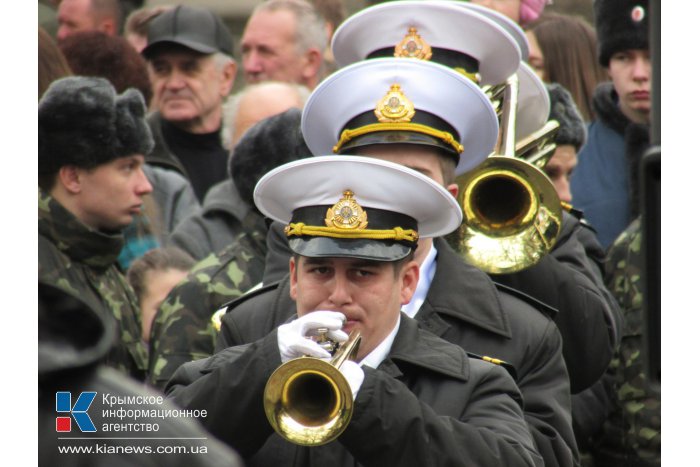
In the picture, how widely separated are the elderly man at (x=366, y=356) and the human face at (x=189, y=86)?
11.0 feet

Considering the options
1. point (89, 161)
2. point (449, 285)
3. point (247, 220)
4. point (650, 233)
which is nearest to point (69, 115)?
point (89, 161)

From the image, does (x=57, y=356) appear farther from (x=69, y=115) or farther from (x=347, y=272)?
(x=69, y=115)

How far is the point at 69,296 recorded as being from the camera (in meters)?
2.17

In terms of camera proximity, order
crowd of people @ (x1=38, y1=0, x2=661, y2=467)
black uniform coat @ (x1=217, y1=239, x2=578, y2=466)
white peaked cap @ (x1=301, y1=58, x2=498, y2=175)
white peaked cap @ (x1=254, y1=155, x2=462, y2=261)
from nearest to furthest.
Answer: crowd of people @ (x1=38, y1=0, x2=661, y2=467) < white peaked cap @ (x1=254, y1=155, x2=462, y2=261) < black uniform coat @ (x1=217, y1=239, x2=578, y2=466) < white peaked cap @ (x1=301, y1=58, x2=498, y2=175)

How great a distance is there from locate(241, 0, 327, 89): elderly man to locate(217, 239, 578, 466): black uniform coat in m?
3.07

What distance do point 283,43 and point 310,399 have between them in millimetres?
4189

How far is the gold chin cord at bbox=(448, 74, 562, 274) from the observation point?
216 inches

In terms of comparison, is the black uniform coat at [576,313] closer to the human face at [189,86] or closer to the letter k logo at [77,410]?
the human face at [189,86]

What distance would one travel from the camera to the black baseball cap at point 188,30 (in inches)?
303

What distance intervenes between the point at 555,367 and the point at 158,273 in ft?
7.38

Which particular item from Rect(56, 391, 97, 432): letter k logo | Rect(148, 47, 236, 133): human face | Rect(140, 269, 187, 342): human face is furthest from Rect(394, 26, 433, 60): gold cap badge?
Rect(56, 391, 97, 432): letter k logo

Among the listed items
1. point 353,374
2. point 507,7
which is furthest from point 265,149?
point 353,374

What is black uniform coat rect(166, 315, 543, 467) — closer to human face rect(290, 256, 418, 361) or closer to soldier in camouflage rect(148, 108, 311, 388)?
Answer: human face rect(290, 256, 418, 361)

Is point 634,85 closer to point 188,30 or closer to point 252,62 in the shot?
point 252,62
